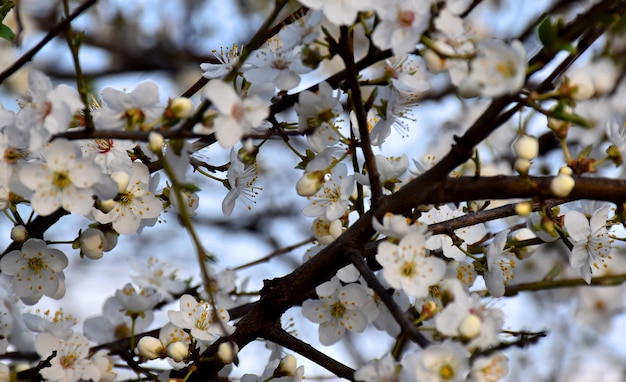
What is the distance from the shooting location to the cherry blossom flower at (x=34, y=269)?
150cm

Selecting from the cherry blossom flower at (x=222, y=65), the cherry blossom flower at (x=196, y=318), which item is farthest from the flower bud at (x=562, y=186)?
the cherry blossom flower at (x=196, y=318)

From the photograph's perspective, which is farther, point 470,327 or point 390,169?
point 390,169

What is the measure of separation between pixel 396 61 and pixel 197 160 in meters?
0.45

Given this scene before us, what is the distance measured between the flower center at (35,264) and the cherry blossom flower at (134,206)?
0.17 m

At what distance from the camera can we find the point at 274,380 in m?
1.44

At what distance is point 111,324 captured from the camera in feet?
6.33

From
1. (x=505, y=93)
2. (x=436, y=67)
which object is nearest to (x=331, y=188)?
(x=436, y=67)

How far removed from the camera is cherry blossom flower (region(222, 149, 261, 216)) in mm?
1501

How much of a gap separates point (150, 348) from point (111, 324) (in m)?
0.51

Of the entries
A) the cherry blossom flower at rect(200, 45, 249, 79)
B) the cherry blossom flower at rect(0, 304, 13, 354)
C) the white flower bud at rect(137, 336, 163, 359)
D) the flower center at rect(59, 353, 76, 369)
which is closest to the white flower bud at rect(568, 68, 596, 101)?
the cherry blossom flower at rect(200, 45, 249, 79)

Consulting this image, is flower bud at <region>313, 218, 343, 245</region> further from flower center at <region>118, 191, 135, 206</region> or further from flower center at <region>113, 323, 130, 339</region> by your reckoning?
flower center at <region>113, 323, 130, 339</region>

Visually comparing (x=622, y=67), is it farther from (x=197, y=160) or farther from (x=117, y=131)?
(x=117, y=131)

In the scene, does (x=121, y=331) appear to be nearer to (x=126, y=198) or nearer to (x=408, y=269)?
(x=126, y=198)

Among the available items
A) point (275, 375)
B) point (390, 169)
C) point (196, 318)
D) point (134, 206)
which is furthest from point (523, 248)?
A: point (134, 206)
